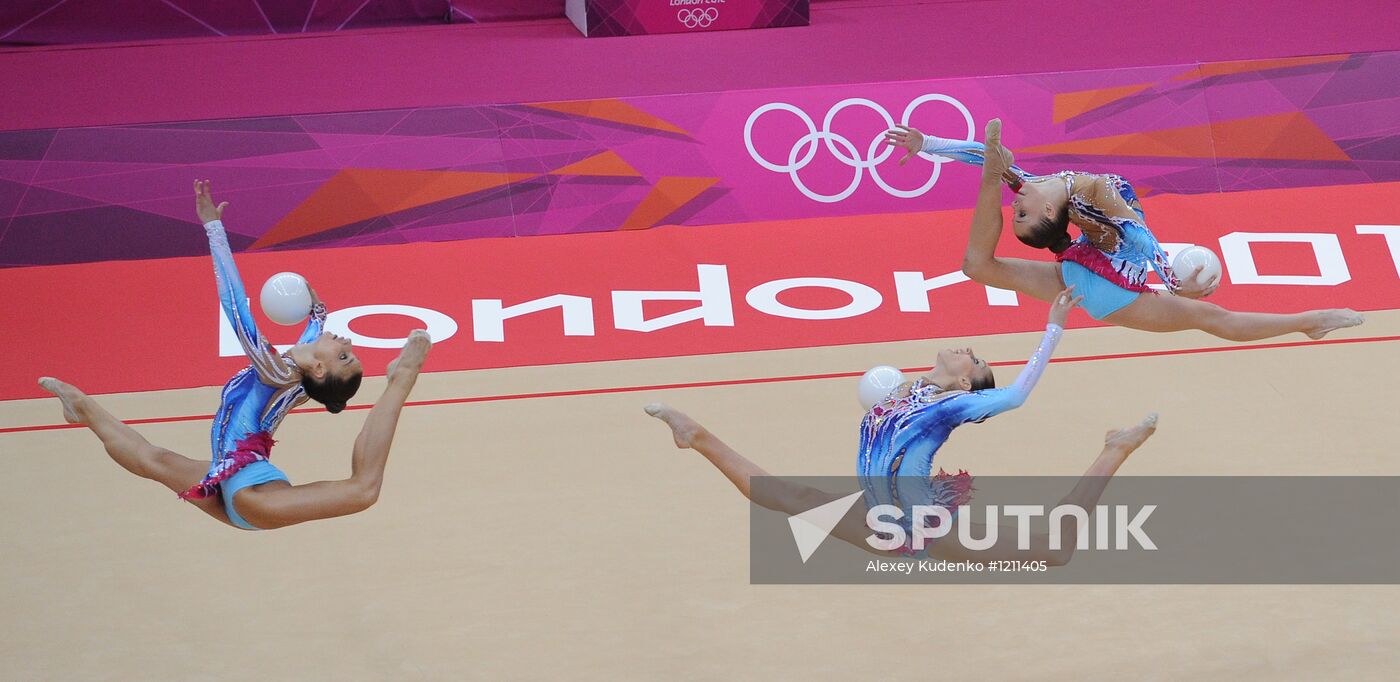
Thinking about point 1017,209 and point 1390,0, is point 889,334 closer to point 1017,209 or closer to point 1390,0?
point 1017,209

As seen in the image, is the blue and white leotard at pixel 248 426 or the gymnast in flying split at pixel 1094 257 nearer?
the blue and white leotard at pixel 248 426

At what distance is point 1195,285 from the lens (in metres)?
5.23

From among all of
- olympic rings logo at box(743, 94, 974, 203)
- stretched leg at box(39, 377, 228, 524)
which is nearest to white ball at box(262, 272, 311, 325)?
stretched leg at box(39, 377, 228, 524)

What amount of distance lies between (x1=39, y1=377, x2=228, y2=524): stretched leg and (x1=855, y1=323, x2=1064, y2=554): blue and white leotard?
215cm

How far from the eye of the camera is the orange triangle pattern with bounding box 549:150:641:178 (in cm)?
865

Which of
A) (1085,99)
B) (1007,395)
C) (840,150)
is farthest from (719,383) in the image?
(1085,99)

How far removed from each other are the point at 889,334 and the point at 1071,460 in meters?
1.65

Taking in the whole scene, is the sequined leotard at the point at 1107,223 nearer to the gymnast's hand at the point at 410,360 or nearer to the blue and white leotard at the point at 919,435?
the blue and white leotard at the point at 919,435

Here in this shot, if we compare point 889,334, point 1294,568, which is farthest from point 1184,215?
point 1294,568

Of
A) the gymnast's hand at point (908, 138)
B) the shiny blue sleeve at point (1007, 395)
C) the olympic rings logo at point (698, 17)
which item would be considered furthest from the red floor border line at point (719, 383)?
the olympic rings logo at point (698, 17)

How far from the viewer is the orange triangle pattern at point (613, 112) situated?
8.69 meters

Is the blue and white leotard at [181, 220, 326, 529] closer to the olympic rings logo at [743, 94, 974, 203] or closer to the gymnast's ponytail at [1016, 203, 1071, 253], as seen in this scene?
the gymnast's ponytail at [1016, 203, 1071, 253]

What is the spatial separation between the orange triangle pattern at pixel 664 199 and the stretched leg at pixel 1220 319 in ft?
11.8

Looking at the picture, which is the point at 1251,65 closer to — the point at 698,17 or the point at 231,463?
the point at 698,17
